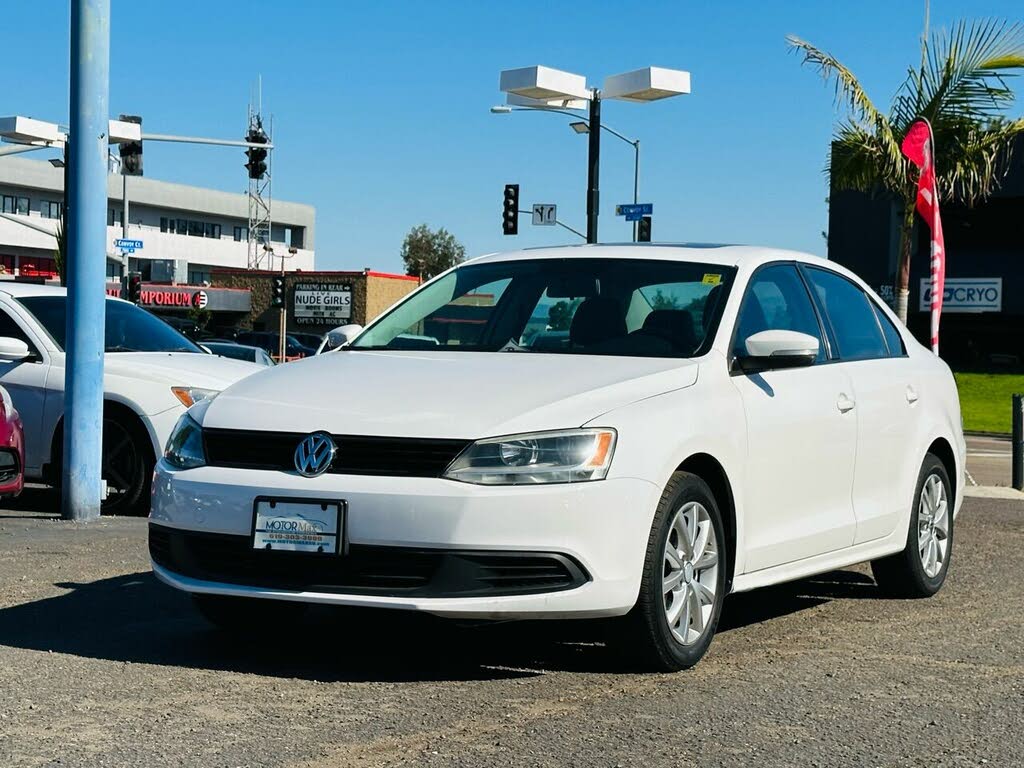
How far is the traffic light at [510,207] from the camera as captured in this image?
32438 mm

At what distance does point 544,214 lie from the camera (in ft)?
94.2

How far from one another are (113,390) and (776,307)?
5.60 meters

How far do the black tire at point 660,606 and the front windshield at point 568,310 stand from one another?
76cm

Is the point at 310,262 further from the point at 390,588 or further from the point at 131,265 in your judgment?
the point at 390,588

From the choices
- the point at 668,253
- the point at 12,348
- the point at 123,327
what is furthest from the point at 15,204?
the point at 668,253

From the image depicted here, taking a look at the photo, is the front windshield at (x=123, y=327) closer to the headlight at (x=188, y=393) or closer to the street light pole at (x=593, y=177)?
the headlight at (x=188, y=393)

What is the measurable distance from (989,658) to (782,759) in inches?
76.8

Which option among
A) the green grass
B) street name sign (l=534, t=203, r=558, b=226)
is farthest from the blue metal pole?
the green grass

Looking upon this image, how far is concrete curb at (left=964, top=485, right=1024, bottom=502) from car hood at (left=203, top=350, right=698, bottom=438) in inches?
323

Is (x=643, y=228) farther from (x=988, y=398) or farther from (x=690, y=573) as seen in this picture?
(x=690, y=573)

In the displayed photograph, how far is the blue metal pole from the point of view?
10.0 m

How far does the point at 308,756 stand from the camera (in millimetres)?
4371

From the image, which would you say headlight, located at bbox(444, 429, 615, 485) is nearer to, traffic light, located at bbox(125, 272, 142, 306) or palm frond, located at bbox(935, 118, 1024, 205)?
palm frond, located at bbox(935, 118, 1024, 205)

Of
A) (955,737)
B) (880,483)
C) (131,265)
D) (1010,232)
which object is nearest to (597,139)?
(880,483)
